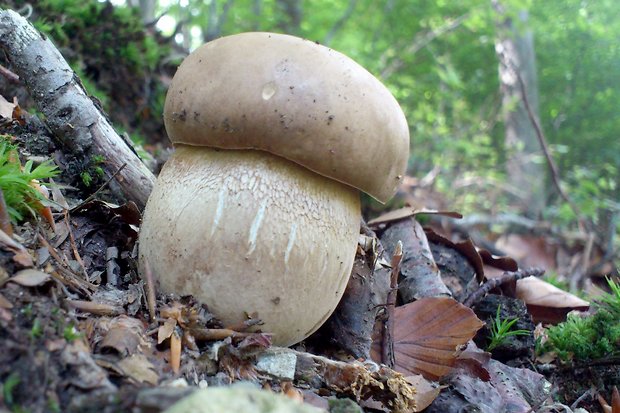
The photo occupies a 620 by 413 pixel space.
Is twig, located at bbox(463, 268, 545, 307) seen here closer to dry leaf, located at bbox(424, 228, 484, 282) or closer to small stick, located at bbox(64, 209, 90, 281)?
dry leaf, located at bbox(424, 228, 484, 282)

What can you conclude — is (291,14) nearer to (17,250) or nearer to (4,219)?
(4,219)

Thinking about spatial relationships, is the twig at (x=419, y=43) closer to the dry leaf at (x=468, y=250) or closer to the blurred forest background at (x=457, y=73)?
the blurred forest background at (x=457, y=73)

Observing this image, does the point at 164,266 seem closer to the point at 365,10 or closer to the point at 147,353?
the point at 147,353

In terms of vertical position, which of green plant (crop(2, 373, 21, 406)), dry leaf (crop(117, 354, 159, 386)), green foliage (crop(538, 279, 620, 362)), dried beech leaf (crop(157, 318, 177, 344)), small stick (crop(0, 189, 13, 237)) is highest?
small stick (crop(0, 189, 13, 237))

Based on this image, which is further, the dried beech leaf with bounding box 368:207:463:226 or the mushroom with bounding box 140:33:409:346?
the dried beech leaf with bounding box 368:207:463:226

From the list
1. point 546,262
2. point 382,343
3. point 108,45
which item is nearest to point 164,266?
point 382,343

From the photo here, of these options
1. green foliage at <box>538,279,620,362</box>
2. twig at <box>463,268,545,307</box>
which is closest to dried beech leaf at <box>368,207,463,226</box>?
twig at <box>463,268,545,307</box>
